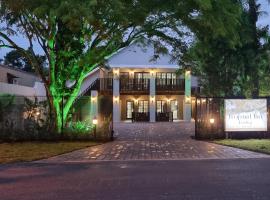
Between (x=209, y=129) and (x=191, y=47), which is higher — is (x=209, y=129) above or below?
below

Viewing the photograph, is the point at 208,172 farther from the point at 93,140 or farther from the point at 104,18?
the point at 93,140

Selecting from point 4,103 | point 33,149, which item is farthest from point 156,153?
point 4,103

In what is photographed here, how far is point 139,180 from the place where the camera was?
38.8 ft

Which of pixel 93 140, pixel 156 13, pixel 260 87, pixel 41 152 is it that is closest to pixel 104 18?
pixel 156 13

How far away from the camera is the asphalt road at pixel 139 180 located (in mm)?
9930

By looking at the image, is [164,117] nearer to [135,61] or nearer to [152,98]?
[152,98]

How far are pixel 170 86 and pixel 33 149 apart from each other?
3306 centimetres

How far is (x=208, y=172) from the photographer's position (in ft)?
42.9

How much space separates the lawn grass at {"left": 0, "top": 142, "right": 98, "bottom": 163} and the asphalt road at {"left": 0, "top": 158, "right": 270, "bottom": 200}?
5.51 feet

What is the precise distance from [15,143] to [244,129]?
1073cm

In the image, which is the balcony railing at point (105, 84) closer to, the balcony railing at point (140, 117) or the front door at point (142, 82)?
the front door at point (142, 82)

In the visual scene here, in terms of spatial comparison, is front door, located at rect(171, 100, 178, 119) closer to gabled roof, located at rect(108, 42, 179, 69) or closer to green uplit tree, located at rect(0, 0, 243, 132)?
gabled roof, located at rect(108, 42, 179, 69)

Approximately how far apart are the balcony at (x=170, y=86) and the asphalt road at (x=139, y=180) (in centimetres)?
3619

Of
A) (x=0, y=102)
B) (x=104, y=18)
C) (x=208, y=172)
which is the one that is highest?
(x=104, y=18)
